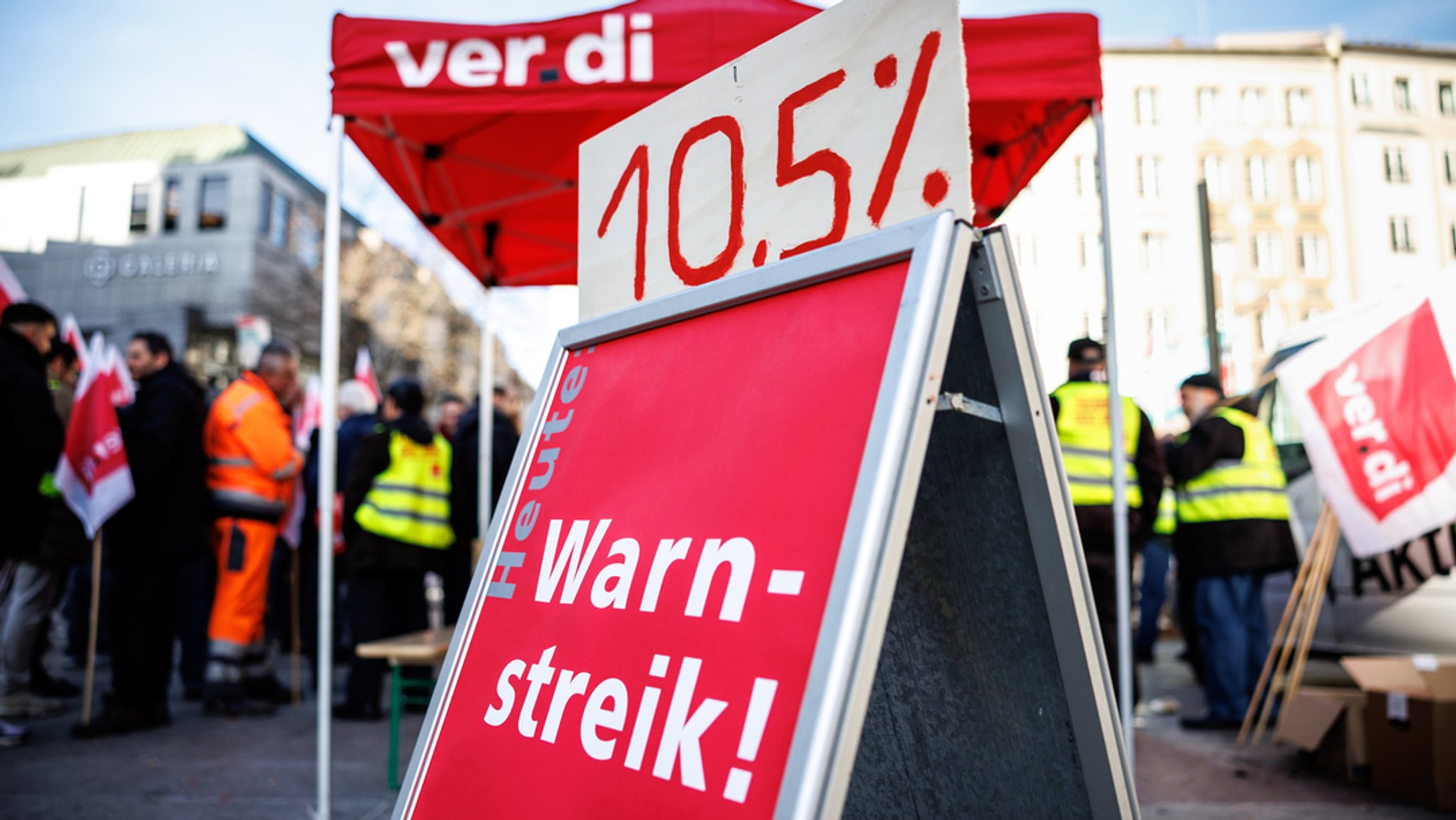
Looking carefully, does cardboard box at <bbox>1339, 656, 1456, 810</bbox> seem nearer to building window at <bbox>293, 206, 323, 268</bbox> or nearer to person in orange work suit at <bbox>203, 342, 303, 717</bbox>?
person in orange work suit at <bbox>203, 342, 303, 717</bbox>

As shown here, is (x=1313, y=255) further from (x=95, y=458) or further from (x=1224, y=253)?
(x=95, y=458)

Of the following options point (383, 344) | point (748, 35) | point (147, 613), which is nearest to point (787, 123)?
point (748, 35)

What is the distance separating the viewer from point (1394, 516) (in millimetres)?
4012

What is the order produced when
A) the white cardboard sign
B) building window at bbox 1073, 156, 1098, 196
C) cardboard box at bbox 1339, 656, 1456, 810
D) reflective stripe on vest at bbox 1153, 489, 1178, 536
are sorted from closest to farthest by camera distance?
the white cardboard sign, cardboard box at bbox 1339, 656, 1456, 810, reflective stripe on vest at bbox 1153, 489, 1178, 536, building window at bbox 1073, 156, 1098, 196

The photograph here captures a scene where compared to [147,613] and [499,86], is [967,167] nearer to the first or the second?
[499,86]

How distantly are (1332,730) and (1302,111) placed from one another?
4210cm

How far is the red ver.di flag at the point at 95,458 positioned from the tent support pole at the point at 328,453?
1.92m

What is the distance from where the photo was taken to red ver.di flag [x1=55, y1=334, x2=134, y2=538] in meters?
4.62

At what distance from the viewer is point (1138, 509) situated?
472 centimetres

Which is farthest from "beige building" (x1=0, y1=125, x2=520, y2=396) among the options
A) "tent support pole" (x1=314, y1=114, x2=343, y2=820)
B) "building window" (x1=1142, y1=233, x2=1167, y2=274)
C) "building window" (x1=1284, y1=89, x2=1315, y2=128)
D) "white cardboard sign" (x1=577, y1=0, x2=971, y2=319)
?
"building window" (x1=1284, y1=89, x2=1315, y2=128)

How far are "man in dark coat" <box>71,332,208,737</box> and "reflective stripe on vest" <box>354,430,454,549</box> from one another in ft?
2.86

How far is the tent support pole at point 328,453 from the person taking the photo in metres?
3.22

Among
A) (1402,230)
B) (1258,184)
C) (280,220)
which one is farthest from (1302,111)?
(280,220)

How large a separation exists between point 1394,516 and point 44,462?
6.10 meters
